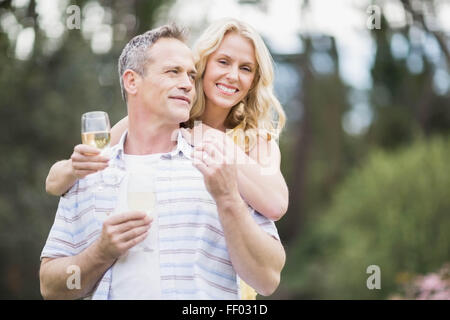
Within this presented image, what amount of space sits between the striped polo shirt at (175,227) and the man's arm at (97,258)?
65 millimetres

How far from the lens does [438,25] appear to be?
12008 mm

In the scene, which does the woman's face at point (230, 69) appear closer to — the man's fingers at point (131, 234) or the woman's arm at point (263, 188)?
the woman's arm at point (263, 188)

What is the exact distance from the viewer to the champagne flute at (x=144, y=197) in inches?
110

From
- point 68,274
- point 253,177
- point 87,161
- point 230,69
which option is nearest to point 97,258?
point 68,274

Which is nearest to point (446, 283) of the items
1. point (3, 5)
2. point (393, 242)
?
point (393, 242)

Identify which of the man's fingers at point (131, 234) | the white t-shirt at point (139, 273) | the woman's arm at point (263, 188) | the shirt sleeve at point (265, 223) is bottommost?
the white t-shirt at point (139, 273)

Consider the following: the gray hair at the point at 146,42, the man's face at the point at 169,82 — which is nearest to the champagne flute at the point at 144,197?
the man's face at the point at 169,82

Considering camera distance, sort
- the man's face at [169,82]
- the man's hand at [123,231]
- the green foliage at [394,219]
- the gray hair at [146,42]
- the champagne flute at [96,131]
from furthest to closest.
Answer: the green foliage at [394,219] → the gray hair at [146,42] → the man's face at [169,82] → the champagne flute at [96,131] → the man's hand at [123,231]

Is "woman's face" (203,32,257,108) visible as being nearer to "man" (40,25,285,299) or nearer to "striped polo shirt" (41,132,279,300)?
"man" (40,25,285,299)

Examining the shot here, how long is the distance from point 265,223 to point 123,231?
27.9 inches

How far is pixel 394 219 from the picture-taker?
1152 centimetres

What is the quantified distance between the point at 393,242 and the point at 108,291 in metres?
9.38

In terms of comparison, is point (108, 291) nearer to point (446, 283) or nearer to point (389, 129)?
point (446, 283)

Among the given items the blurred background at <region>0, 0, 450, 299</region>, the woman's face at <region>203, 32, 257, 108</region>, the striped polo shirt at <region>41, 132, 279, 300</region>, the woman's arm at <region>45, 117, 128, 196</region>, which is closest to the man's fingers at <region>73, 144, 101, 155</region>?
the woman's arm at <region>45, 117, 128, 196</region>
